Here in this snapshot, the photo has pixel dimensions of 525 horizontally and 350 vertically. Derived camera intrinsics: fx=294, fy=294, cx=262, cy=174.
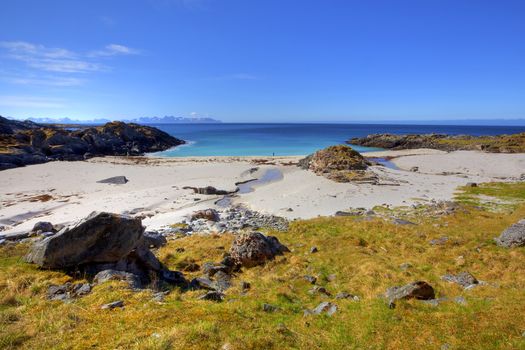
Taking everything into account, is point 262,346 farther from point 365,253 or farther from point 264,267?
point 365,253

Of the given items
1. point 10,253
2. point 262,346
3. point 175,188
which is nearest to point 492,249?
point 262,346

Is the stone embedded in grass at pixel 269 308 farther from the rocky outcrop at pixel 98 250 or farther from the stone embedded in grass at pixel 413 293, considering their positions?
the rocky outcrop at pixel 98 250

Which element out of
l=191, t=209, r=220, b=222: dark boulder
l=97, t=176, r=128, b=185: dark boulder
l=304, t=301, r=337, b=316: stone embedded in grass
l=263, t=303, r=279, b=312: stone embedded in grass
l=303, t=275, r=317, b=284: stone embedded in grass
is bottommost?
l=191, t=209, r=220, b=222: dark boulder

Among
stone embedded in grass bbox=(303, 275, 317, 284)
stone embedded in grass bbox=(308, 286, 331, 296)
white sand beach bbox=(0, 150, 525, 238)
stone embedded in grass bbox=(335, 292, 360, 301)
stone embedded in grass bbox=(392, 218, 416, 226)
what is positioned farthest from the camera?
white sand beach bbox=(0, 150, 525, 238)

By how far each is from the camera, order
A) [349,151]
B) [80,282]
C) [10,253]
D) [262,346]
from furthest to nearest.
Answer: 1. [349,151]
2. [10,253]
3. [80,282]
4. [262,346]

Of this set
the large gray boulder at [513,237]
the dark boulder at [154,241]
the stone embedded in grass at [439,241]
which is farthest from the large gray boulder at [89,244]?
the large gray boulder at [513,237]

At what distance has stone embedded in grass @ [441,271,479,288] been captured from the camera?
1232 cm

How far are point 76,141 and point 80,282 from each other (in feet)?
266

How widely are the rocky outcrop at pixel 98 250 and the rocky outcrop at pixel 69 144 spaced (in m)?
55.4

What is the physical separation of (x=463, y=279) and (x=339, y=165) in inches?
1428

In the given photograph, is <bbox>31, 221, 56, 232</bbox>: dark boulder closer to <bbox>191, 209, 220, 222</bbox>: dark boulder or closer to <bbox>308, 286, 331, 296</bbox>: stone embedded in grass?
<bbox>191, 209, 220, 222</bbox>: dark boulder

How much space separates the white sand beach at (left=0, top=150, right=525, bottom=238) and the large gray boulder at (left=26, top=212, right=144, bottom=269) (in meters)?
12.4

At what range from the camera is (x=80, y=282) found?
35.0ft

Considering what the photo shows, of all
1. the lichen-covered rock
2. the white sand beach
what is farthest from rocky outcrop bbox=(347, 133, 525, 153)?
the lichen-covered rock
